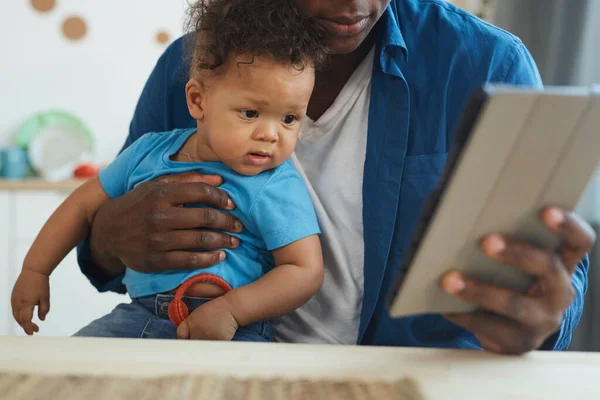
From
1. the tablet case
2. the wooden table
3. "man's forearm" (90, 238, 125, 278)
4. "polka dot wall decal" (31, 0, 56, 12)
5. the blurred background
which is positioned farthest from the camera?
"polka dot wall decal" (31, 0, 56, 12)

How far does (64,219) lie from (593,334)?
2.00 meters

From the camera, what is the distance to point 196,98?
4.04ft

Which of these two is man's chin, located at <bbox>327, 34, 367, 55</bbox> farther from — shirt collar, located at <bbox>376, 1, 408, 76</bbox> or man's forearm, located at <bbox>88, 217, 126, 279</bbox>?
man's forearm, located at <bbox>88, 217, 126, 279</bbox>

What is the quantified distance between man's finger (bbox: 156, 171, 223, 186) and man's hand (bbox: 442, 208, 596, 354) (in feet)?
1.66

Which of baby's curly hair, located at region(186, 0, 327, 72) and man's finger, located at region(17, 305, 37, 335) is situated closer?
baby's curly hair, located at region(186, 0, 327, 72)

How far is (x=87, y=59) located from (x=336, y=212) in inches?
110

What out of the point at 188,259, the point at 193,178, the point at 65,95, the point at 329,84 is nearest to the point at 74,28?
the point at 65,95

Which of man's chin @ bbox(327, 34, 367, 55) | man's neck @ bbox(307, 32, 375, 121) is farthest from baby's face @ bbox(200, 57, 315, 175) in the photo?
man's neck @ bbox(307, 32, 375, 121)

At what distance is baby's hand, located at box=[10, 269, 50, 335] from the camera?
1.23 metres

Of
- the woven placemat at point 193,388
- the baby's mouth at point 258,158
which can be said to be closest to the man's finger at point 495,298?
the woven placemat at point 193,388

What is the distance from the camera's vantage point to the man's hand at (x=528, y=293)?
28.9 inches

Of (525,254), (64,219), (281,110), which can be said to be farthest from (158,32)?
(525,254)

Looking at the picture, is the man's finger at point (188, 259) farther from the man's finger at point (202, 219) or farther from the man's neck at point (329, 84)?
the man's neck at point (329, 84)

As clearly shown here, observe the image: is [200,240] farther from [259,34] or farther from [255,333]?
[259,34]
